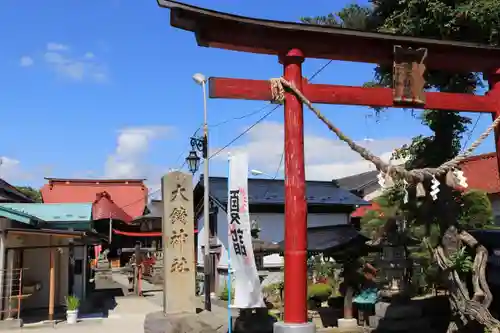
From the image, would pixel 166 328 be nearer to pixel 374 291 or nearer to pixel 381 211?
pixel 374 291

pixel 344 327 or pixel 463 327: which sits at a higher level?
pixel 463 327

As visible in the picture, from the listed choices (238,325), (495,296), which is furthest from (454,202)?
(238,325)

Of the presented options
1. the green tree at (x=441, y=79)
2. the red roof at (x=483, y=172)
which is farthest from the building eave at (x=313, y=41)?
the red roof at (x=483, y=172)

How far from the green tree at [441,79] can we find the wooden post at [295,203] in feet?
9.35

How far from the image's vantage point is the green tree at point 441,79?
29.5 feet

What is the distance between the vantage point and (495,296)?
10742 millimetres

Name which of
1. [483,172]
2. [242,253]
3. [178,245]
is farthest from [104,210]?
[242,253]

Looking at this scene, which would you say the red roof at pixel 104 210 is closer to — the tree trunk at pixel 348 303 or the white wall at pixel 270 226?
the white wall at pixel 270 226

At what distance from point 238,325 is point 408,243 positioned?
5.53m

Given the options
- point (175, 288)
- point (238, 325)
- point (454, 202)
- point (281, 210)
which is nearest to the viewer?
point (454, 202)

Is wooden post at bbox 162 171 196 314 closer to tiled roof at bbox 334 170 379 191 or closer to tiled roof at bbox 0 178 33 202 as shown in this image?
tiled roof at bbox 0 178 33 202

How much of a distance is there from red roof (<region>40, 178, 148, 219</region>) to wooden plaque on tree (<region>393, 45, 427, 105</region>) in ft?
136

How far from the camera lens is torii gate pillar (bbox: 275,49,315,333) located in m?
7.72

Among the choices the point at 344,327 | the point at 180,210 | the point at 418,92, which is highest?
the point at 418,92
